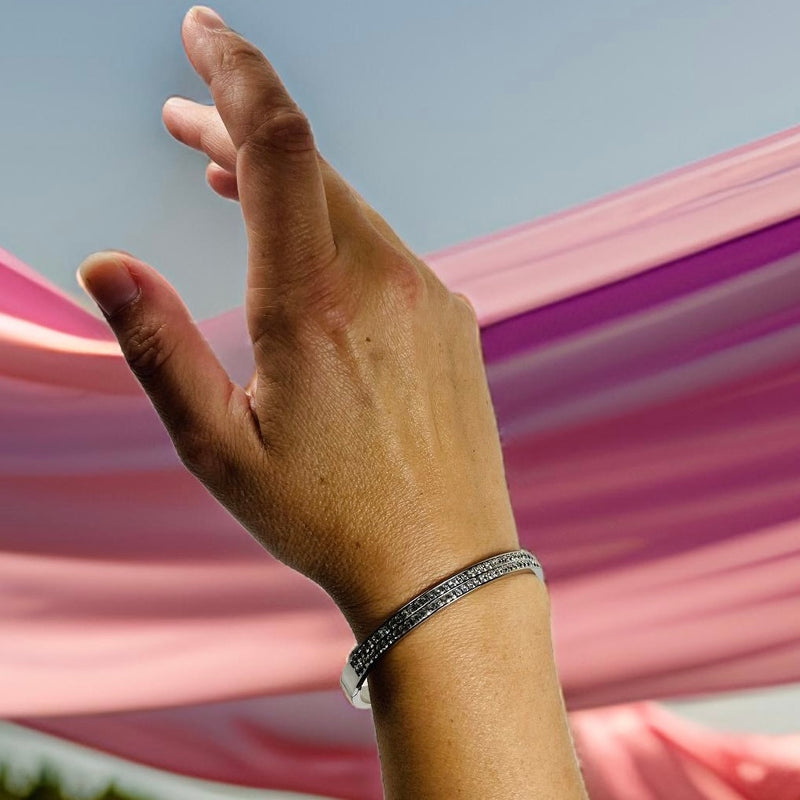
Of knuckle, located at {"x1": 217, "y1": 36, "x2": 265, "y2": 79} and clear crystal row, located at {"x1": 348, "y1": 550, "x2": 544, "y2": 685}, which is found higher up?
knuckle, located at {"x1": 217, "y1": 36, "x2": 265, "y2": 79}

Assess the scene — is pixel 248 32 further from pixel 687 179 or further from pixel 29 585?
pixel 29 585

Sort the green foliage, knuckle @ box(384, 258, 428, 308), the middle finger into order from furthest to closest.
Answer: the green foliage
the middle finger
knuckle @ box(384, 258, 428, 308)

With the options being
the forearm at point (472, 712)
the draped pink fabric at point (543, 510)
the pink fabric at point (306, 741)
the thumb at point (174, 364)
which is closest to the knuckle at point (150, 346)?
the thumb at point (174, 364)

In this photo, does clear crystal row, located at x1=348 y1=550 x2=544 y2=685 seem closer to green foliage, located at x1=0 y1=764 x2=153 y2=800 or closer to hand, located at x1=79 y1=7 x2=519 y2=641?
hand, located at x1=79 y1=7 x2=519 y2=641

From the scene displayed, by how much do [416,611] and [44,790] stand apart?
787mm

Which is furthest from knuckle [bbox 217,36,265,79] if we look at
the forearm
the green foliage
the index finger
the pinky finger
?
the green foliage

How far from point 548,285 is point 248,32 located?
47 cm

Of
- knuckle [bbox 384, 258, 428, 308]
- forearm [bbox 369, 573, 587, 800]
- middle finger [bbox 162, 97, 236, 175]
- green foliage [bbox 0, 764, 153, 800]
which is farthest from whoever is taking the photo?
green foliage [bbox 0, 764, 153, 800]

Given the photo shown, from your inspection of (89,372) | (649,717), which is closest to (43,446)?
(89,372)

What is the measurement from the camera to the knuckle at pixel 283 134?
21.7 inches

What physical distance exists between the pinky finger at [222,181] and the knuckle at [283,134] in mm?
284

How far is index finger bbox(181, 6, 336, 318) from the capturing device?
56 centimetres

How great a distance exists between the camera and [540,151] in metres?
1.09

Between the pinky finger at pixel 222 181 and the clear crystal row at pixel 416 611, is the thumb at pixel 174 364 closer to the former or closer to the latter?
the clear crystal row at pixel 416 611
